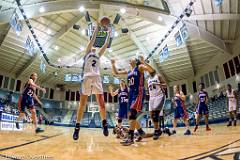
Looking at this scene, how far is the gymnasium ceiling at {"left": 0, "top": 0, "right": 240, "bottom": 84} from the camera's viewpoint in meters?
14.2

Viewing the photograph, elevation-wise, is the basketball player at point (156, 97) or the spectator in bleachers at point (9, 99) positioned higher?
the spectator in bleachers at point (9, 99)

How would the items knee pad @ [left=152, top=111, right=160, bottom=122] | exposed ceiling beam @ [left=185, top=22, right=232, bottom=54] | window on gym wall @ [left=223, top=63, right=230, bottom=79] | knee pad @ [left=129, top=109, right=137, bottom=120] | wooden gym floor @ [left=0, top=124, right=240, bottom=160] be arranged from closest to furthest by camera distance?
1. wooden gym floor @ [left=0, top=124, right=240, bottom=160]
2. knee pad @ [left=129, top=109, right=137, bottom=120]
3. knee pad @ [left=152, top=111, right=160, bottom=122]
4. exposed ceiling beam @ [left=185, top=22, right=232, bottom=54]
5. window on gym wall @ [left=223, top=63, right=230, bottom=79]

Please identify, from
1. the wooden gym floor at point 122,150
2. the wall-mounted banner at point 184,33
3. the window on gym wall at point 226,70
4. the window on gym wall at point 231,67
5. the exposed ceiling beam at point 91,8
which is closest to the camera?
the wooden gym floor at point 122,150

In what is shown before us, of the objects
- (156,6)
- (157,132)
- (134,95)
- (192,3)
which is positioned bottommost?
(157,132)

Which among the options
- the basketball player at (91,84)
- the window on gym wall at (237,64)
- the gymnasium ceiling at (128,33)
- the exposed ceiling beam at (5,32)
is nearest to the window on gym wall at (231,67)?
the window on gym wall at (237,64)

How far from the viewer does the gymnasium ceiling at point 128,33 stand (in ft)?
46.6

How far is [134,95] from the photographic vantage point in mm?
3758

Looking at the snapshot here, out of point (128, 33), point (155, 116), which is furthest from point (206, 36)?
point (155, 116)

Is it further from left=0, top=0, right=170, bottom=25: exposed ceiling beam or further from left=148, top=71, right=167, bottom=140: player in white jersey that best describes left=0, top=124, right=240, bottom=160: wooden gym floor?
left=0, top=0, right=170, bottom=25: exposed ceiling beam

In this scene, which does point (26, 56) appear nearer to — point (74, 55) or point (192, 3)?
point (74, 55)

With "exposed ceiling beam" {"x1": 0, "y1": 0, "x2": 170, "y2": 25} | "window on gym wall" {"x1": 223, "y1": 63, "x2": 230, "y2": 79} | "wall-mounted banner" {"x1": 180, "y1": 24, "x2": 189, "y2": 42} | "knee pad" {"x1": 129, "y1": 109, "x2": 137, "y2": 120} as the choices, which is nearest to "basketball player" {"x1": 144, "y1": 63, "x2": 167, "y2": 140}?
"knee pad" {"x1": 129, "y1": 109, "x2": 137, "y2": 120}

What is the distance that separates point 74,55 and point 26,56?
15.9ft

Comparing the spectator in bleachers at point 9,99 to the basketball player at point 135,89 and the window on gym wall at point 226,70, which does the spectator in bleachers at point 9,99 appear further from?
the basketball player at point 135,89

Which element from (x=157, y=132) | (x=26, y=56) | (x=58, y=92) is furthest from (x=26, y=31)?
(x=58, y=92)
